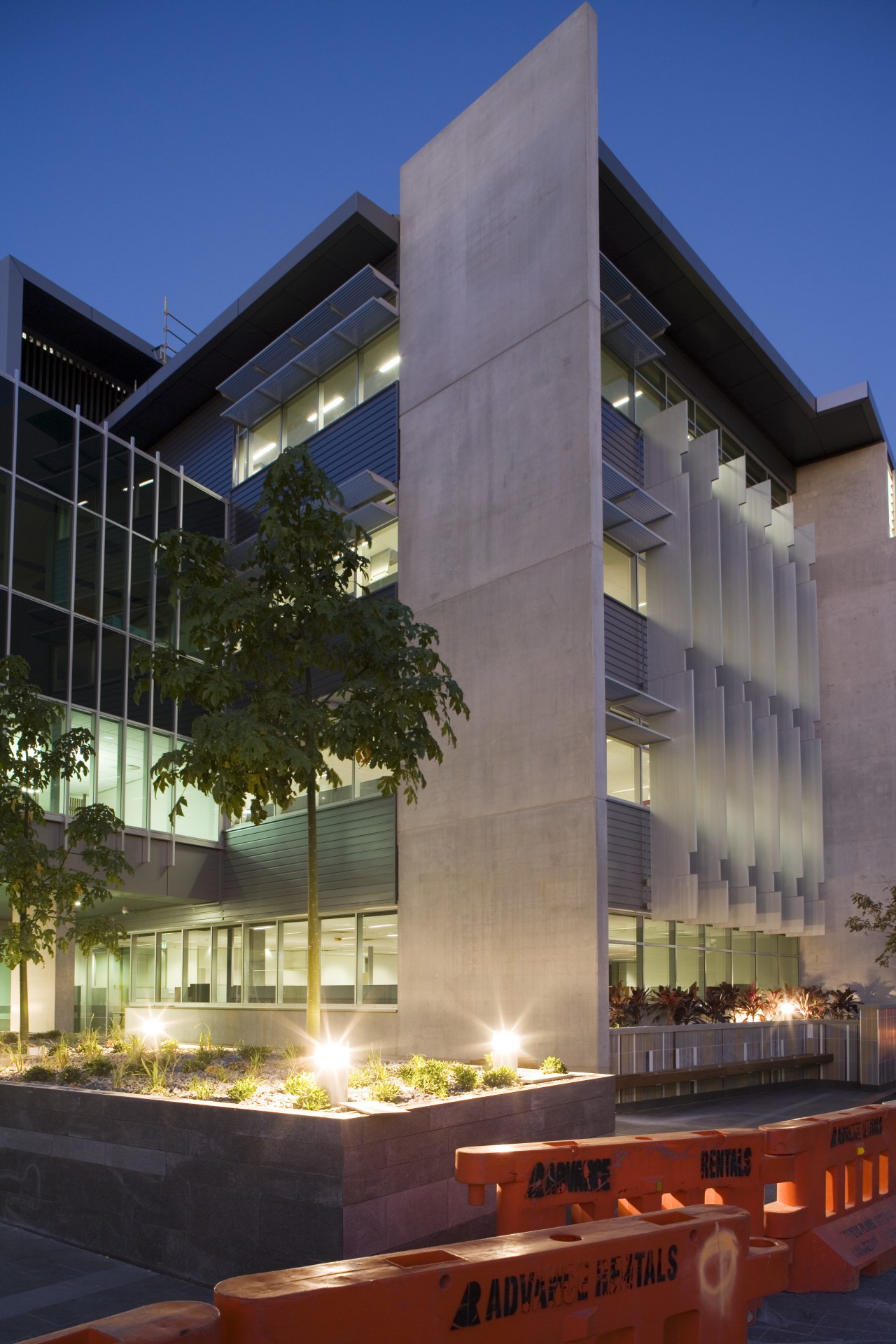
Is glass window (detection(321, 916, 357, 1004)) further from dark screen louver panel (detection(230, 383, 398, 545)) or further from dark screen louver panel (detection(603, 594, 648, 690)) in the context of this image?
dark screen louver panel (detection(230, 383, 398, 545))

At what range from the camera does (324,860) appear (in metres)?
24.1

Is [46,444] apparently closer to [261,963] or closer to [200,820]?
[200,820]

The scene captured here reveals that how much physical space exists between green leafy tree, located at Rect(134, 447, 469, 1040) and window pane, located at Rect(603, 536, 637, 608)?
1071 cm

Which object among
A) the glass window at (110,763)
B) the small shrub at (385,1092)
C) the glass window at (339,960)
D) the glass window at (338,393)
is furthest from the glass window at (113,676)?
the small shrub at (385,1092)

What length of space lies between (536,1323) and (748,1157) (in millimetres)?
3841

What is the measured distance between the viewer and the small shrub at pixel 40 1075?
12.3 metres

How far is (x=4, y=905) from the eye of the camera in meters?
27.9

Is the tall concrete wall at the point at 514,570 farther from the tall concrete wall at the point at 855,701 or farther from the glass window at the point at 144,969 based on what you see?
the tall concrete wall at the point at 855,701

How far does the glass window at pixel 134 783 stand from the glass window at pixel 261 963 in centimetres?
→ 380

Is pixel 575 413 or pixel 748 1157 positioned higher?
pixel 575 413

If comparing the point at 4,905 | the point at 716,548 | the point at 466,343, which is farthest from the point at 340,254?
the point at 4,905

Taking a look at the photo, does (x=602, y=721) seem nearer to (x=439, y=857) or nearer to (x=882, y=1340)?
(x=439, y=857)

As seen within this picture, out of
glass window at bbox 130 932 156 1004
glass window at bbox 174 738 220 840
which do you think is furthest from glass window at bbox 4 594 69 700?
glass window at bbox 130 932 156 1004

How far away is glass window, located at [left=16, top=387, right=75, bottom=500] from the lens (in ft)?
81.9
